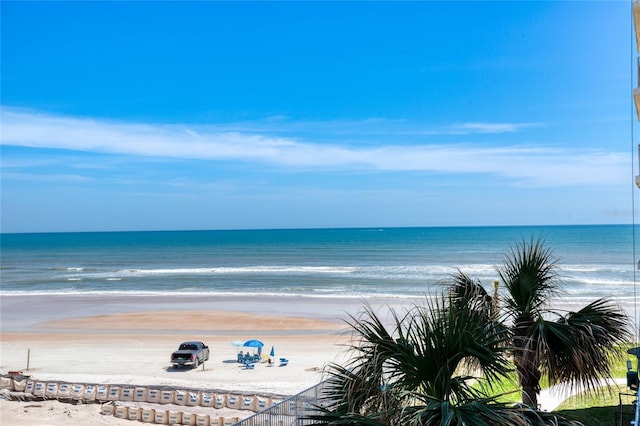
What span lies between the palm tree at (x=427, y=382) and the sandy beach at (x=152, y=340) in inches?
107

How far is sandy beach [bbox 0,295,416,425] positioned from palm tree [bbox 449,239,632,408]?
3036mm

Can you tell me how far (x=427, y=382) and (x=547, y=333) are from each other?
14.2 ft

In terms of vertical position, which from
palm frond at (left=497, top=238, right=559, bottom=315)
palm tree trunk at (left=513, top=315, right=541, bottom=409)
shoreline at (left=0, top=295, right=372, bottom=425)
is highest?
palm frond at (left=497, top=238, right=559, bottom=315)

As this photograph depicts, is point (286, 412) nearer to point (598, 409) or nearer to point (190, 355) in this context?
point (598, 409)

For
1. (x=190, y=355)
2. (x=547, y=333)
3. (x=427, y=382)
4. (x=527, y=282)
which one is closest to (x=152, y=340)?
(x=190, y=355)

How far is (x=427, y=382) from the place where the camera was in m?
5.84

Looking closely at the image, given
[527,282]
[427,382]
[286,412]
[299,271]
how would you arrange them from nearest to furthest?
[427,382]
[527,282]
[286,412]
[299,271]

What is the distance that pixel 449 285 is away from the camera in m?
10.7

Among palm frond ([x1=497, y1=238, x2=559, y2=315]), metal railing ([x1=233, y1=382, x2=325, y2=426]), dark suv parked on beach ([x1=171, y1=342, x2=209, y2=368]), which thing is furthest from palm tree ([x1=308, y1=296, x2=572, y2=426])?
dark suv parked on beach ([x1=171, y1=342, x2=209, y2=368])

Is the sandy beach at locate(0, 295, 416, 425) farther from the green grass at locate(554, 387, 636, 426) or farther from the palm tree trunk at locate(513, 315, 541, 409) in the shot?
the green grass at locate(554, 387, 636, 426)

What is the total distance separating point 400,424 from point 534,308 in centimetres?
546

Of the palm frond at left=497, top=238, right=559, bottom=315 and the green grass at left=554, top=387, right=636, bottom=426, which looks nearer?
the palm frond at left=497, top=238, right=559, bottom=315

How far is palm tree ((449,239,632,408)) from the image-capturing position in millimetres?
9039

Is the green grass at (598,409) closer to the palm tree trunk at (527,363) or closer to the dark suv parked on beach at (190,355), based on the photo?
the palm tree trunk at (527,363)
